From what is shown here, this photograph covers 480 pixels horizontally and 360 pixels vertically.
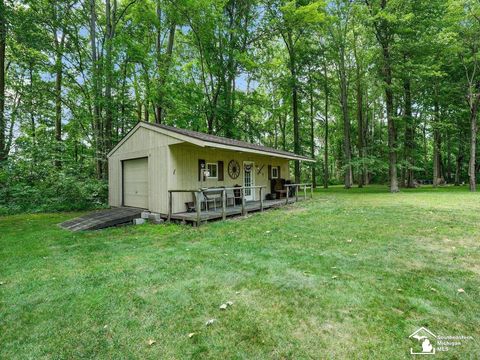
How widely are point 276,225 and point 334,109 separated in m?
25.5

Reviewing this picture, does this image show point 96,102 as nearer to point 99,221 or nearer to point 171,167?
point 171,167

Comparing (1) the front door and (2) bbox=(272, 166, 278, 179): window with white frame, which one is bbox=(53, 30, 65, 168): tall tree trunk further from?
(2) bbox=(272, 166, 278, 179): window with white frame

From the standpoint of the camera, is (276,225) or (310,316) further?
(276,225)

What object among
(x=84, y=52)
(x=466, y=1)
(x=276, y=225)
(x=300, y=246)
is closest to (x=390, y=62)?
(x=466, y=1)

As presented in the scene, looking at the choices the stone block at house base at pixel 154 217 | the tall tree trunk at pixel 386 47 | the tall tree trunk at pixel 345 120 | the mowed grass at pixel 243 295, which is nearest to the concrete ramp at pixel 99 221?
the stone block at house base at pixel 154 217

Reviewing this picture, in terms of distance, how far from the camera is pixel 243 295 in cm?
297

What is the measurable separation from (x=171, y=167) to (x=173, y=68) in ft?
36.8

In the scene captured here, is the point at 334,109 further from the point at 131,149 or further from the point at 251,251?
the point at 251,251

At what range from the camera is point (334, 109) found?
28297 mm

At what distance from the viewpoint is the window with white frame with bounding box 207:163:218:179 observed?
31.5ft

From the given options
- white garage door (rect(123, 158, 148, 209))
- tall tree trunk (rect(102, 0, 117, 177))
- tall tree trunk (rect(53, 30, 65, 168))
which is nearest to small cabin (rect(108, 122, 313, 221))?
white garage door (rect(123, 158, 148, 209))

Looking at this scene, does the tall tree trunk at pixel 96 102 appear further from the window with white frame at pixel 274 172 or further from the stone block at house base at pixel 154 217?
the window with white frame at pixel 274 172

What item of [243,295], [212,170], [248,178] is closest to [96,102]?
[212,170]

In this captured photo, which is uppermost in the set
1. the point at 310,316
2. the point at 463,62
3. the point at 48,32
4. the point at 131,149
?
the point at 48,32
